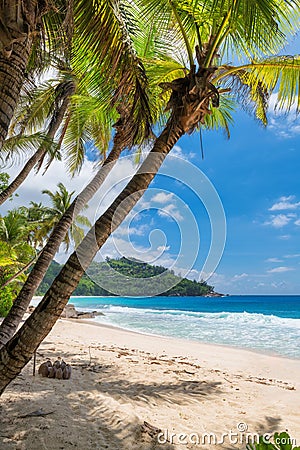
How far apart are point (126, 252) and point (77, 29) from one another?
261 centimetres

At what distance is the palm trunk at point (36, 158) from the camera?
7188mm

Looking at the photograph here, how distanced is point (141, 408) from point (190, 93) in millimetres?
3733

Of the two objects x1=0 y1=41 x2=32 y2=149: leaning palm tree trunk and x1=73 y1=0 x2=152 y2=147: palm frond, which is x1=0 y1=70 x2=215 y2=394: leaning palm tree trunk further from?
x1=0 y1=41 x2=32 y2=149: leaning palm tree trunk

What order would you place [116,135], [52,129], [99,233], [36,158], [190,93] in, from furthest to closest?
[36,158] < [52,129] < [116,135] < [190,93] < [99,233]

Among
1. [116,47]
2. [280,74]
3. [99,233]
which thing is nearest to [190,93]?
[116,47]

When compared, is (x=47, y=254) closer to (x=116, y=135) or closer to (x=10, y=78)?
(x=116, y=135)

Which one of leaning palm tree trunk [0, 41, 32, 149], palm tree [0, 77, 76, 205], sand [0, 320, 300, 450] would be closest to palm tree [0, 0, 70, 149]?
leaning palm tree trunk [0, 41, 32, 149]

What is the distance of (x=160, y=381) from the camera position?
6.23 meters

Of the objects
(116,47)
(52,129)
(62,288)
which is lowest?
(62,288)

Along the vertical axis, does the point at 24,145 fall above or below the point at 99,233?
above

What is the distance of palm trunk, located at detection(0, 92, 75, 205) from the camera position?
7.19 metres

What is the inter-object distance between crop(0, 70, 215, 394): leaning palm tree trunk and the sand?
37.8 inches

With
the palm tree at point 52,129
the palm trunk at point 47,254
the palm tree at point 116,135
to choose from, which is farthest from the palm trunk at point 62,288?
the palm tree at point 52,129

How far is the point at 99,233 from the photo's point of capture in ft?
10.9
